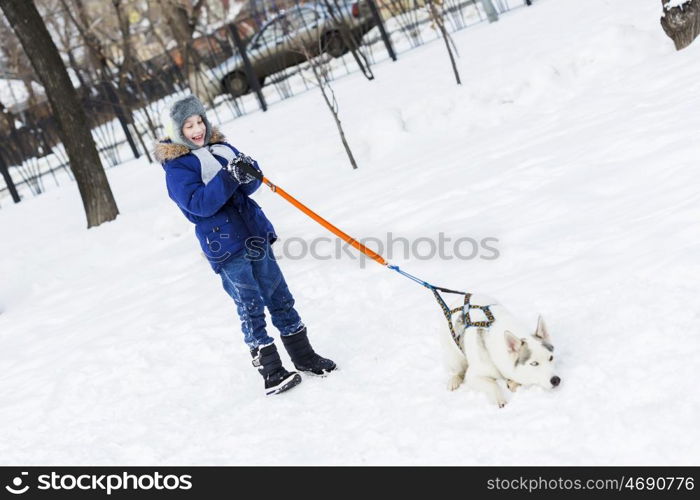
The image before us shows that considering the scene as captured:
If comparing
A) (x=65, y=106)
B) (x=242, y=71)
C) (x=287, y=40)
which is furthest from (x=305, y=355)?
(x=242, y=71)

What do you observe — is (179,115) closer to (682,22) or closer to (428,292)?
(428,292)

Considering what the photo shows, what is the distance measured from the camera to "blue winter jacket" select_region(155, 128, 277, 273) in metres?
4.23

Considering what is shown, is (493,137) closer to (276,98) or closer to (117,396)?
(117,396)

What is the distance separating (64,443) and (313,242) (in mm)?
3082

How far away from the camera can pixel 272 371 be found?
4.72m

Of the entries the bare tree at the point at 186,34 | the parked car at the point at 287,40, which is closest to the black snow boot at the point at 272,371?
the parked car at the point at 287,40

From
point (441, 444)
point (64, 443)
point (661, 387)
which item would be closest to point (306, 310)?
point (64, 443)

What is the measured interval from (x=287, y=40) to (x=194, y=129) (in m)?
12.9

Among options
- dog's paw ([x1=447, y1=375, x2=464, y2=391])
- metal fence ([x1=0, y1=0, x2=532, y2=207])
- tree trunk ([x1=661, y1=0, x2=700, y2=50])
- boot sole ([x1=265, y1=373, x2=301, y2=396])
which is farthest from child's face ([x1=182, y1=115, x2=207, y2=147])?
metal fence ([x1=0, y1=0, x2=532, y2=207])

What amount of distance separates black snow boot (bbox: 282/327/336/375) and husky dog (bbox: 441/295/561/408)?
3.40 feet

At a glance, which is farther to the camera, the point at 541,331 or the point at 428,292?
the point at 428,292

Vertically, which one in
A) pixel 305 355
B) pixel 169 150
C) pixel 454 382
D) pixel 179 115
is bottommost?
pixel 454 382

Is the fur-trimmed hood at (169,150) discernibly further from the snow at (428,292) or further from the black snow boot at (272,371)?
the snow at (428,292)

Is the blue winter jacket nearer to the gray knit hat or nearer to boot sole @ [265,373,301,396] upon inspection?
the gray knit hat
